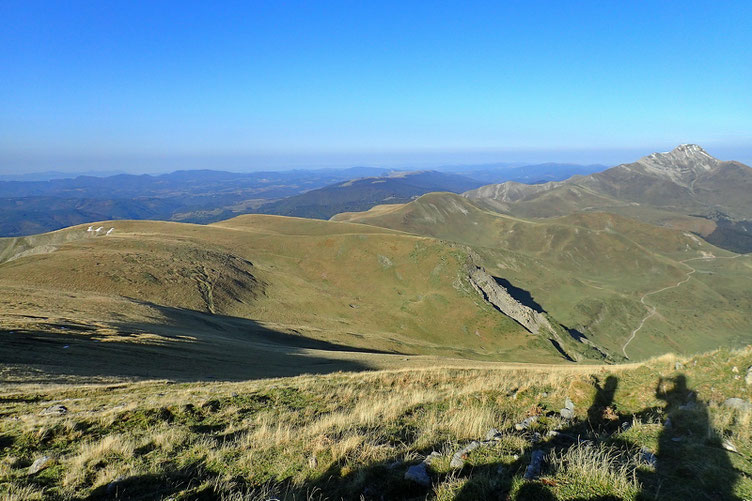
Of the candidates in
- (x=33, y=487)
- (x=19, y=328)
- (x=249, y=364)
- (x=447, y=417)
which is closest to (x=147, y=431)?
(x=33, y=487)

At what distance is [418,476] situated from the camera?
6336mm

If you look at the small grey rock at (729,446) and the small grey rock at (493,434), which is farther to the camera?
the small grey rock at (493,434)

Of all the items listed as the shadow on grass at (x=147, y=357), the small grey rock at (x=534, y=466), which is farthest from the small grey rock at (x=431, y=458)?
the shadow on grass at (x=147, y=357)

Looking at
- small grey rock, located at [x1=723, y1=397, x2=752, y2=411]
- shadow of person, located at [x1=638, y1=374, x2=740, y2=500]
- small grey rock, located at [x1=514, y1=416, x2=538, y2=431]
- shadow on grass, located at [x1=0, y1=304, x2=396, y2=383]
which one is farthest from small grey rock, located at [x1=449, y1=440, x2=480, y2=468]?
shadow on grass, located at [x1=0, y1=304, x2=396, y2=383]

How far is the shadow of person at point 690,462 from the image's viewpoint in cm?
582

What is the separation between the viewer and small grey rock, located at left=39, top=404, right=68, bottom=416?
A: 35.7 ft

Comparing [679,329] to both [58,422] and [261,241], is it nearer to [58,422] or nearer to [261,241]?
[261,241]

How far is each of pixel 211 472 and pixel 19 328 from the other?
25500mm

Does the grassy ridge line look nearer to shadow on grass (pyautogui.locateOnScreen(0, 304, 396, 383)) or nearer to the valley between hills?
the valley between hills

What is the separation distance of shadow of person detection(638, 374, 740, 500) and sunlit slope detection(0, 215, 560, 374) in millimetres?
26352

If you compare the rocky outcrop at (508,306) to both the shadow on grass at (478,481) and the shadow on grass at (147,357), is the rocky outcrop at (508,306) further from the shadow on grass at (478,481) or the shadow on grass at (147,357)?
the shadow on grass at (478,481)

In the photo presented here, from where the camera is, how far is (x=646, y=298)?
13675cm

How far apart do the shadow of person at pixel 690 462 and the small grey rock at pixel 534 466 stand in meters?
1.55

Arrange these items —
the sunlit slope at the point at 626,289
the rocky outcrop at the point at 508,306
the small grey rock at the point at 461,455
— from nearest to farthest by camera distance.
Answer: the small grey rock at the point at 461,455
the rocky outcrop at the point at 508,306
the sunlit slope at the point at 626,289
